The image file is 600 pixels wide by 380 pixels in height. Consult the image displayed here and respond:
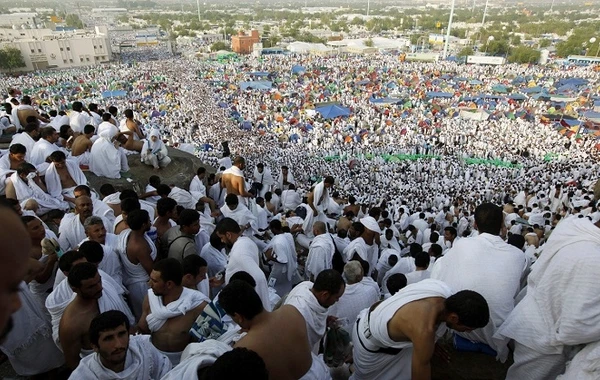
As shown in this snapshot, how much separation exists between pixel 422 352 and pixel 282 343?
70cm

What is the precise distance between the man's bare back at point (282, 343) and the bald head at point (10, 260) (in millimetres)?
1229

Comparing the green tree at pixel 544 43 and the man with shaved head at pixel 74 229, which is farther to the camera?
the green tree at pixel 544 43

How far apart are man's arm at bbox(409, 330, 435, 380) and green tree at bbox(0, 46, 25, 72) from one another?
4501cm

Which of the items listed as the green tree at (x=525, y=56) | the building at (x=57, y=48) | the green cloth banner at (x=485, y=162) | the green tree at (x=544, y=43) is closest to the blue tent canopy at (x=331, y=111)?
the green cloth banner at (x=485, y=162)

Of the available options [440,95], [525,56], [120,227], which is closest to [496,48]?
[525,56]

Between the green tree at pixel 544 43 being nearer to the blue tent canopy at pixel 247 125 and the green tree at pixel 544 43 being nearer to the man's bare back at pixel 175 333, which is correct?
the blue tent canopy at pixel 247 125

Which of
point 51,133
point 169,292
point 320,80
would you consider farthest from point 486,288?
point 320,80

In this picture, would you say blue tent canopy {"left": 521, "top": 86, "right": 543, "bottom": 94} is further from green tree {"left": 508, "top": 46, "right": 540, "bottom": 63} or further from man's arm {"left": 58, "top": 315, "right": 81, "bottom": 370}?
man's arm {"left": 58, "top": 315, "right": 81, "bottom": 370}

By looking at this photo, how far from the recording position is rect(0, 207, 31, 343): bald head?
2.61 ft

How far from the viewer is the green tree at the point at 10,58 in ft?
114

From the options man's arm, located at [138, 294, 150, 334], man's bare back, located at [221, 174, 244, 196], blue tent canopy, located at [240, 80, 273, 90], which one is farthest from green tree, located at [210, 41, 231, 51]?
man's arm, located at [138, 294, 150, 334]

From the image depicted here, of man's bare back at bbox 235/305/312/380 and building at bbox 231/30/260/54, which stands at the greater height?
man's bare back at bbox 235/305/312/380

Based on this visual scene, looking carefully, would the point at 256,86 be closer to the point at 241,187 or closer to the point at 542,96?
the point at 542,96

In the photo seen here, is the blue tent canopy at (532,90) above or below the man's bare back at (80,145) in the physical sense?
below
